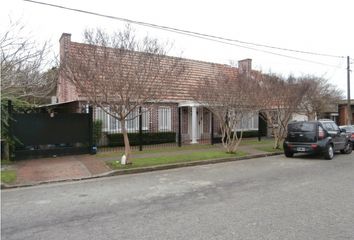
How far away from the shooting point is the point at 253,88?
1555cm

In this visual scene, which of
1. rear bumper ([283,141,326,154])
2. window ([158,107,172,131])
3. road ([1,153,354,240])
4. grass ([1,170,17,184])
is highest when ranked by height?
window ([158,107,172,131])

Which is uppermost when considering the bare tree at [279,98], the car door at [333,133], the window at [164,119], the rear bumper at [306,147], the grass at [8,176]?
the bare tree at [279,98]

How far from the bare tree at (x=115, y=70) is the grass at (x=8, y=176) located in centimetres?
339

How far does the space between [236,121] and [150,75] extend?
547 centimetres

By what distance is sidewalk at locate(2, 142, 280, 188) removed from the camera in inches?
384

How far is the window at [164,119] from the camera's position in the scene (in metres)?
19.6

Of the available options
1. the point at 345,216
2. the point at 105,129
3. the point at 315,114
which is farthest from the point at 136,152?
the point at 315,114

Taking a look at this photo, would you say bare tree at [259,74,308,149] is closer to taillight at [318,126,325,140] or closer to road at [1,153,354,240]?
taillight at [318,126,325,140]

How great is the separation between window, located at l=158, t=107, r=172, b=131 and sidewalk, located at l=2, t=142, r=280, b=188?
604cm

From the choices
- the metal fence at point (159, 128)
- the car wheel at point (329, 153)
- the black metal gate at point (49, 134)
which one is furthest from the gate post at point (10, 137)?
the car wheel at point (329, 153)

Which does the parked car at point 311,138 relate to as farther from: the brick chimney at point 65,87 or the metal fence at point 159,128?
the brick chimney at point 65,87

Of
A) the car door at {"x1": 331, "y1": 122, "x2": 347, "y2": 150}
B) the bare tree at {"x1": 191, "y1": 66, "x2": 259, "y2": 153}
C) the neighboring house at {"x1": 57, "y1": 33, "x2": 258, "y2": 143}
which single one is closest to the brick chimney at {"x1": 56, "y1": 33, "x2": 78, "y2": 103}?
the neighboring house at {"x1": 57, "y1": 33, "x2": 258, "y2": 143}

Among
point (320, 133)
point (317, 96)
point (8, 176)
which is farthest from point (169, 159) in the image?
point (317, 96)

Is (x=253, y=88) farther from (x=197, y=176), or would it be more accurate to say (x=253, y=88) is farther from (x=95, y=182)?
(x=95, y=182)
